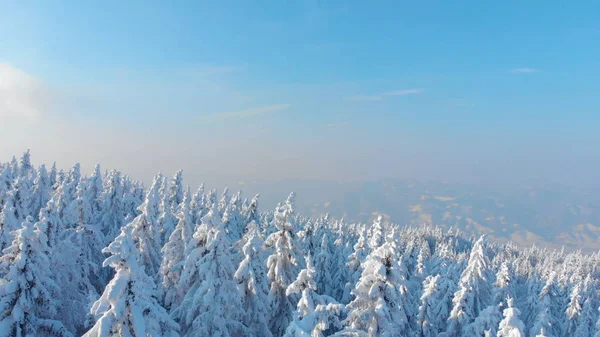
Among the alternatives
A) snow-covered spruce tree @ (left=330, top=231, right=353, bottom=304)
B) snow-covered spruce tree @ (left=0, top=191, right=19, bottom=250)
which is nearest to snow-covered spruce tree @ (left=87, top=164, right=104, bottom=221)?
snow-covered spruce tree @ (left=0, top=191, right=19, bottom=250)

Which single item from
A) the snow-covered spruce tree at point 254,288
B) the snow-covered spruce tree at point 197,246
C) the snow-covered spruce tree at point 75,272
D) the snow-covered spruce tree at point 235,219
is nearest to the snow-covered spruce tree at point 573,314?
the snow-covered spruce tree at point 254,288

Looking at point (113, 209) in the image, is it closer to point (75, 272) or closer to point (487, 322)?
point (75, 272)

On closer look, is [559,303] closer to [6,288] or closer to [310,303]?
[310,303]

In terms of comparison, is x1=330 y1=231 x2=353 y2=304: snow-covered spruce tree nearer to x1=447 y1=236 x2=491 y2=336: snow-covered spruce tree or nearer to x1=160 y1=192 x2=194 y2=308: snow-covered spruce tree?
x1=447 y1=236 x2=491 y2=336: snow-covered spruce tree

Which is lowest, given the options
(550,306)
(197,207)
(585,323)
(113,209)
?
(585,323)

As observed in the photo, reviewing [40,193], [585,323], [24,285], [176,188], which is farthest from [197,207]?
[585,323]

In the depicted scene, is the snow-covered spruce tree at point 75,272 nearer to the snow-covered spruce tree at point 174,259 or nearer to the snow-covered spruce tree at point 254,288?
the snow-covered spruce tree at point 174,259
